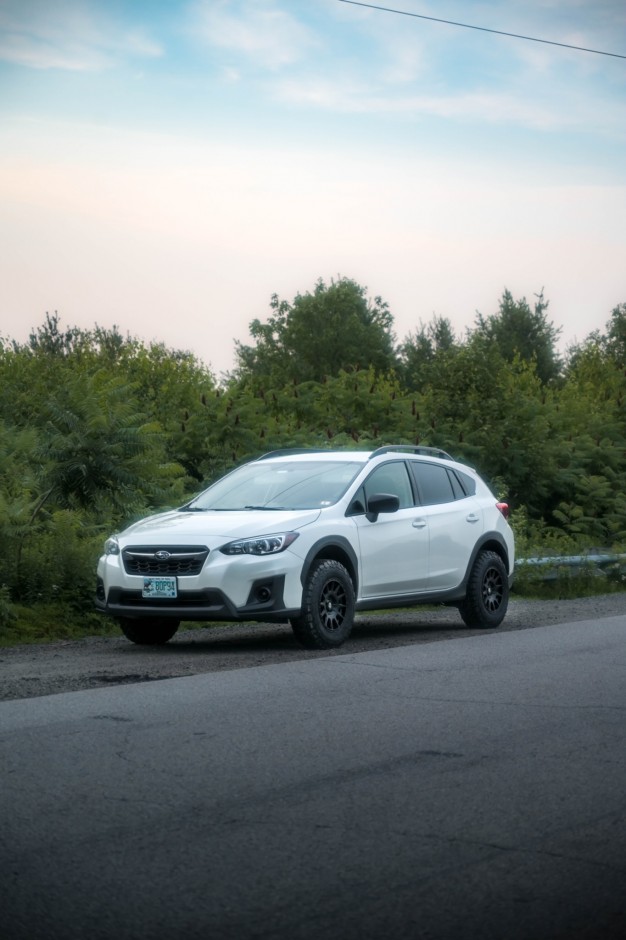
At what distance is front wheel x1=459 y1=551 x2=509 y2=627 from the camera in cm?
1456

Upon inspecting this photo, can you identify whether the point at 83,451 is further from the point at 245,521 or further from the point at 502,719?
the point at 502,719

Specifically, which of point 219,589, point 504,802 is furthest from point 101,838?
point 219,589

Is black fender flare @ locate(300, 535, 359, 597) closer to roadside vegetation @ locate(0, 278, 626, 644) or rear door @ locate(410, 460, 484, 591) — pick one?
rear door @ locate(410, 460, 484, 591)

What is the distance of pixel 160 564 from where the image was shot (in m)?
12.1

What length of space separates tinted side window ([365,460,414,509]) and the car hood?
42.9 inches

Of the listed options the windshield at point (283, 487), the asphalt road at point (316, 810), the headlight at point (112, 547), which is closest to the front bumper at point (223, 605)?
the headlight at point (112, 547)

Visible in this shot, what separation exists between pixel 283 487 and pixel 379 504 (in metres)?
0.99

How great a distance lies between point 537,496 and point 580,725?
69.5ft

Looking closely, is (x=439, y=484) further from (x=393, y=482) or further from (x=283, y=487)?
(x=283, y=487)

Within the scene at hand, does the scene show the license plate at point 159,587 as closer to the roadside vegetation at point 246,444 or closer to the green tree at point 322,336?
the roadside vegetation at point 246,444

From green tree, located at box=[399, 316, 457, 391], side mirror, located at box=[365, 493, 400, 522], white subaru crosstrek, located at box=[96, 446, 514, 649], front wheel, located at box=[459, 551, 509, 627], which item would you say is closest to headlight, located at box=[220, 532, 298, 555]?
white subaru crosstrek, located at box=[96, 446, 514, 649]

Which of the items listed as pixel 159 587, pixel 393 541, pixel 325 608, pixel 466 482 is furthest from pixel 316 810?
pixel 466 482

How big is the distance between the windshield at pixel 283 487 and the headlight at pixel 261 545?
0.86 metres

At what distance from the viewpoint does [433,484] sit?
1455 cm
